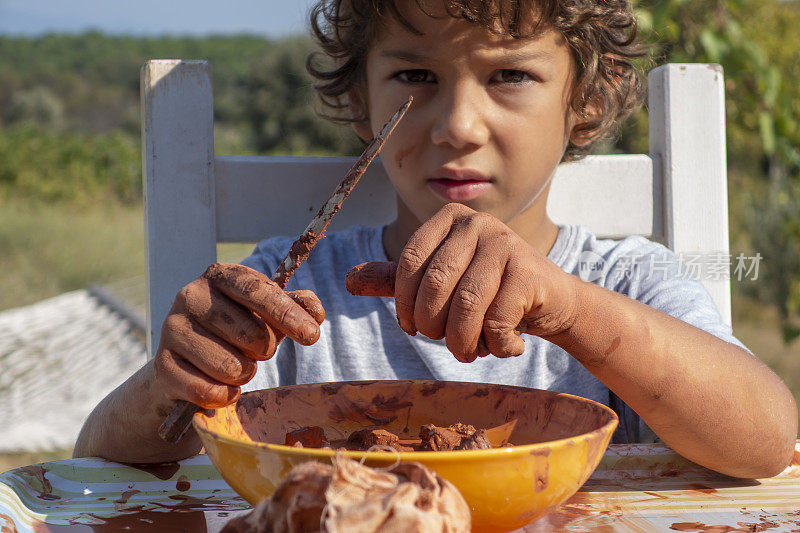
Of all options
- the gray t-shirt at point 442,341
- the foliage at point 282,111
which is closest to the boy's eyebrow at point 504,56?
the gray t-shirt at point 442,341

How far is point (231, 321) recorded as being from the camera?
76 cm

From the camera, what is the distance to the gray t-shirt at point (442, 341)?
134 cm

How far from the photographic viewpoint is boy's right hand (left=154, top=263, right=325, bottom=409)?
745mm

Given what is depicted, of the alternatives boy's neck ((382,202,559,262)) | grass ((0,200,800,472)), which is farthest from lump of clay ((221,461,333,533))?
grass ((0,200,800,472))

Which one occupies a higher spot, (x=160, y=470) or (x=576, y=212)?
(x=576, y=212)

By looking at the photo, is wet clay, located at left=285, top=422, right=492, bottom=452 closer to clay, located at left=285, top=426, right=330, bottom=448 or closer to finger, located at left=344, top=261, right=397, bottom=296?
clay, located at left=285, top=426, right=330, bottom=448

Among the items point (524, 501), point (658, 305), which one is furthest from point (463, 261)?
point (658, 305)

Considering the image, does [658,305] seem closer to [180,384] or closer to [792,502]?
[792,502]

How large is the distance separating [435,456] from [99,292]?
13.3 feet

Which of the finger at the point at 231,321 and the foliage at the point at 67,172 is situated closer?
the finger at the point at 231,321

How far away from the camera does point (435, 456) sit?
1.79 ft

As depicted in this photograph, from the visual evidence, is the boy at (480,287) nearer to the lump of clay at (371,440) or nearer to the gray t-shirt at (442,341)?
the gray t-shirt at (442,341)

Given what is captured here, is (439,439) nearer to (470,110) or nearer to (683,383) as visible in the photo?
(683,383)

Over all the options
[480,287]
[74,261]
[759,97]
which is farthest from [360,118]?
[74,261]
